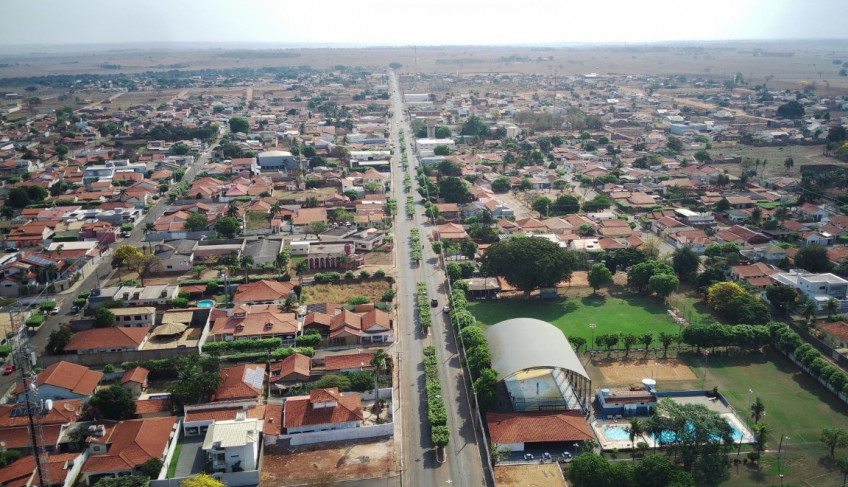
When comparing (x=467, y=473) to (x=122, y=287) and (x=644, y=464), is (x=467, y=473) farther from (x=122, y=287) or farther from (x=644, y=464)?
(x=122, y=287)

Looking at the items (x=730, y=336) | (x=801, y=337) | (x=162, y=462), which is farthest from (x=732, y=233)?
(x=162, y=462)

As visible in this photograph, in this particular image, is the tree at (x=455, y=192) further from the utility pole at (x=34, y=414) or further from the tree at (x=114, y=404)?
the utility pole at (x=34, y=414)

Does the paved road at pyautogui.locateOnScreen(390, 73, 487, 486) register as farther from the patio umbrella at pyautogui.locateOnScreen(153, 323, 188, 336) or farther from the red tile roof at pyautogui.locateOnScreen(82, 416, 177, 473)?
the patio umbrella at pyautogui.locateOnScreen(153, 323, 188, 336)

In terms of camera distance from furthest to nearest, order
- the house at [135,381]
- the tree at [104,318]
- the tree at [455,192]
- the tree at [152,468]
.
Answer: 1. the tree at [455,192]
2. the tree at [104,318]
3. the house at [135,381]
4. the tree at [152,468]

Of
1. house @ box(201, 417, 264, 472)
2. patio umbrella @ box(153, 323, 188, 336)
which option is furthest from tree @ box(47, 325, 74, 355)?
house @ box(201, 417, 264, 472)

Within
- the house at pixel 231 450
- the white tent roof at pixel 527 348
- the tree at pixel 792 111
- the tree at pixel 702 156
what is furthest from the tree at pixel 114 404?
the tree at pixel 792 111

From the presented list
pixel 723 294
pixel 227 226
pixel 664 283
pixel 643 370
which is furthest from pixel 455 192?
pixel 643 370

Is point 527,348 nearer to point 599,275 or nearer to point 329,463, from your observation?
point 329,463

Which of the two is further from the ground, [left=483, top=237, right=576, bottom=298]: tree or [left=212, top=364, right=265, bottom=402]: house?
[left=483, top=237, right=576, bottom=298]: tree
